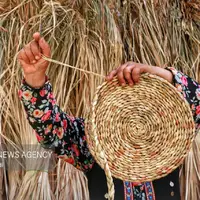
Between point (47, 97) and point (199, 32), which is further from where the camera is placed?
point (199, 32)

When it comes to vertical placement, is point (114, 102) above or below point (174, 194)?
above

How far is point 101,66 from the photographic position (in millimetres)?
1737

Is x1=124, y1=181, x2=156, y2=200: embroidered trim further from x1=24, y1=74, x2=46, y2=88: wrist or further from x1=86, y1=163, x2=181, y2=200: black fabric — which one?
x1=24, y1=74, x2=46, y2=88: wrist

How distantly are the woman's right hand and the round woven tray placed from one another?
14 cm

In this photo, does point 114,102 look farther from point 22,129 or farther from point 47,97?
point 22,129

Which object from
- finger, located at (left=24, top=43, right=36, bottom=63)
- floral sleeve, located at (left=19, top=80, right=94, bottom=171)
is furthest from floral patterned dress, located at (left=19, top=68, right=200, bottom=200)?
finger, located at (left=24, top=43, right=36, bottom=63)

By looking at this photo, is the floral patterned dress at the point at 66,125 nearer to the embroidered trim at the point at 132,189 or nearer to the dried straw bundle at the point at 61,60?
the embroidered trim at the point at 132,189

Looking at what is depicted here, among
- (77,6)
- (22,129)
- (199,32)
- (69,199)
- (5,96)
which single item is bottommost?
(69,199)

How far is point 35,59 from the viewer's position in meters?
1.05

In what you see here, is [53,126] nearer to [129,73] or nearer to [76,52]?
[129,73]

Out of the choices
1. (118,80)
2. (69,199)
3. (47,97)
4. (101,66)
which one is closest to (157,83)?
→ (118,80)

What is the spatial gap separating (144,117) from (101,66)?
0.61 meters

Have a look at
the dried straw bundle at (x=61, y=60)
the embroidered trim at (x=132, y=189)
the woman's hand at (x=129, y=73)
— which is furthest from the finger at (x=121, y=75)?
the dried straw bundle at (x=61, y=60)

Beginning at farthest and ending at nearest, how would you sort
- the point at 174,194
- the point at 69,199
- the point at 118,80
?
the point at 69,199 < the point at 174,194 < the point at 118,80
